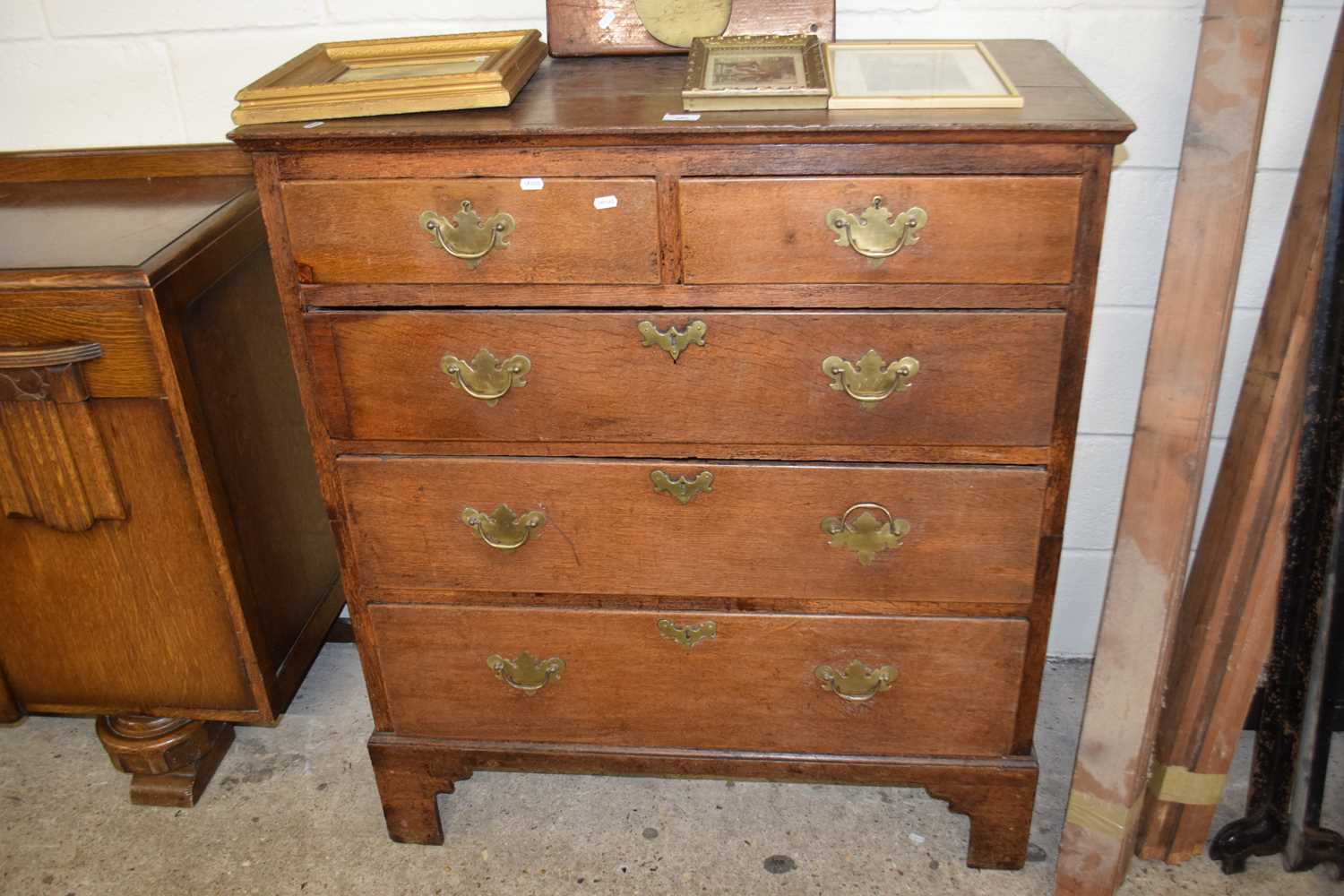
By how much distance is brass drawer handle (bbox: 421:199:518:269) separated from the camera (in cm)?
144

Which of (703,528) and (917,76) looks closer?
(917,76)

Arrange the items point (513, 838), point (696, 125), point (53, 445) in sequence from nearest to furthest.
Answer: point (696, 125), point (53, 445), point (513, 838)

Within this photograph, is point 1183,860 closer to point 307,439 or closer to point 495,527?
point 495,527

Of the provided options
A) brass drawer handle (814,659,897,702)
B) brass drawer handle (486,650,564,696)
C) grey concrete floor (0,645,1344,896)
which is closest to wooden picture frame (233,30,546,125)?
brass drawer handle (486,650,564,696)

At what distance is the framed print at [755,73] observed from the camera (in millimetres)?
1411

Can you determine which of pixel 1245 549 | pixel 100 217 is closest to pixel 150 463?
pixel 100 217

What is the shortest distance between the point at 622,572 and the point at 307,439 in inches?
32.5

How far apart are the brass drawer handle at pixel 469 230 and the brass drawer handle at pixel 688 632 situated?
647 mm

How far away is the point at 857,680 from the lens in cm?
173

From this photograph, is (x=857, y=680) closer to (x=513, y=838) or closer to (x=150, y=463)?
(x=513, y=838)

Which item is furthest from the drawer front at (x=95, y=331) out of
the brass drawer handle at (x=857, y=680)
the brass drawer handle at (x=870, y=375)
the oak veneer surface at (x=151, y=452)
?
the brass drawer handle at (x=857, y=680)

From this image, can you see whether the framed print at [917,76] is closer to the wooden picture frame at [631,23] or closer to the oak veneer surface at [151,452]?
the wooden picture frame at [631,23]

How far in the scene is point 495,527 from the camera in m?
1.67

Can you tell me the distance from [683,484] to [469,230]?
1.53 feet
